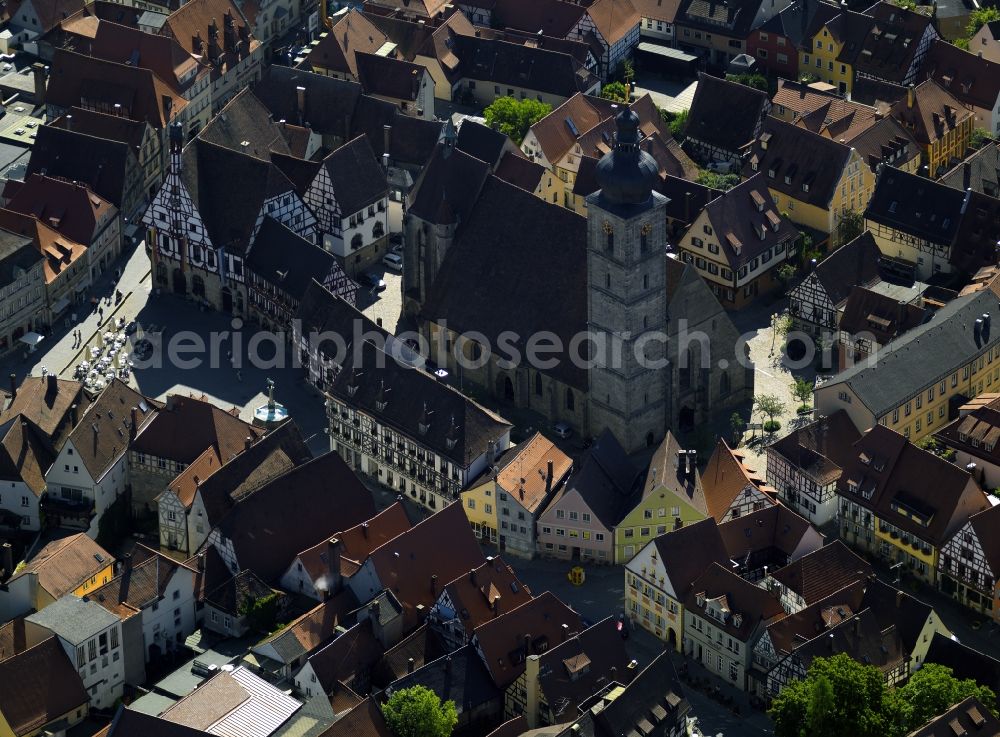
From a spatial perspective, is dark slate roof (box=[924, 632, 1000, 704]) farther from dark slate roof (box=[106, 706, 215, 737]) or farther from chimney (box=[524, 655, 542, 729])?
dark slate roof (box=[106, 706, 215, 737])

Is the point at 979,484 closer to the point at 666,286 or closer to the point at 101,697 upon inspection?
the point at 666,286

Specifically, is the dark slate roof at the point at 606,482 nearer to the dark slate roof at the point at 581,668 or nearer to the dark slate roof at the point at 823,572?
the dark slate roof at the point at 823,572

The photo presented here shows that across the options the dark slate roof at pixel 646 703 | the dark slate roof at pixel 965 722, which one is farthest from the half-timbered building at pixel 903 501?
the dark slate roof at pixel 646 703

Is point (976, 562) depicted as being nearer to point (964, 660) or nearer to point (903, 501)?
point (903, 501)

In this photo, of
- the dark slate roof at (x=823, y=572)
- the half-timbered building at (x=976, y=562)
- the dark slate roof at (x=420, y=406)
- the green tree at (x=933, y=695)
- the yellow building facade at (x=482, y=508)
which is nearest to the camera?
the green tree at (x=933, y=695)

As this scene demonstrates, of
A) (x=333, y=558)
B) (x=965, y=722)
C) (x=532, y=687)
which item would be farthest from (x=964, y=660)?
(x=333, y=558)

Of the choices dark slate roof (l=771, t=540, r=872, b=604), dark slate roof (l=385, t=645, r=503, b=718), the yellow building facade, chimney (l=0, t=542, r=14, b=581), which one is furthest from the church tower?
chimney (l=0, t=542, r=14, b=581)
